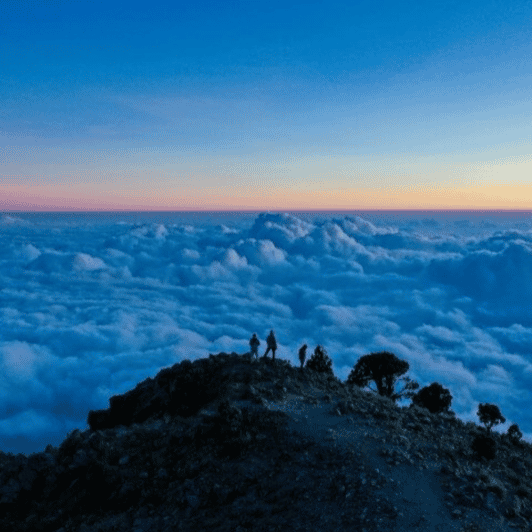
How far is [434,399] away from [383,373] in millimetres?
3268

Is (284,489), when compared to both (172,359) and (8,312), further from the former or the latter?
(8,312)

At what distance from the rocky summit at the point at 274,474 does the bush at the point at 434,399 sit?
7.89 meters

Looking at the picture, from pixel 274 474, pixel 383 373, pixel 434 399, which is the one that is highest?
pixel 274 474

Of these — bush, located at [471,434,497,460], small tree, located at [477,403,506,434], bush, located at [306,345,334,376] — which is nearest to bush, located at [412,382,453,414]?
small tree, located at [477,403,506,434]

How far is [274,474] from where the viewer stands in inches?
528

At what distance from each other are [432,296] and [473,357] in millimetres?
68330

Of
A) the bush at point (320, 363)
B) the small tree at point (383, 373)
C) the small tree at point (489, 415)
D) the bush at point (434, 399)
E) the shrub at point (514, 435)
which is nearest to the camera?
the shrub at point (514, 435)

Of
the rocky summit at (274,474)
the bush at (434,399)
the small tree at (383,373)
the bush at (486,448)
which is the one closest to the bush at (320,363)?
the small tree at (383,373)

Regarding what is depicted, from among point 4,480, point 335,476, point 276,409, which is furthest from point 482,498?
point 4,480

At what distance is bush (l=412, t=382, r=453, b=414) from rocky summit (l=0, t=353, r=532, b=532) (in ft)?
25.9

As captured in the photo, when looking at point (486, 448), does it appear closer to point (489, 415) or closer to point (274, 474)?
point (274, 474)

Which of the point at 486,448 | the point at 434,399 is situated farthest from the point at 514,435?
the point at 486,448

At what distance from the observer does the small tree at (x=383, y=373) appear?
92.6 ft

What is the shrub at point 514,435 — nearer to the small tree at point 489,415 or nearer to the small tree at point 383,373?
the small tree at point 489,415
